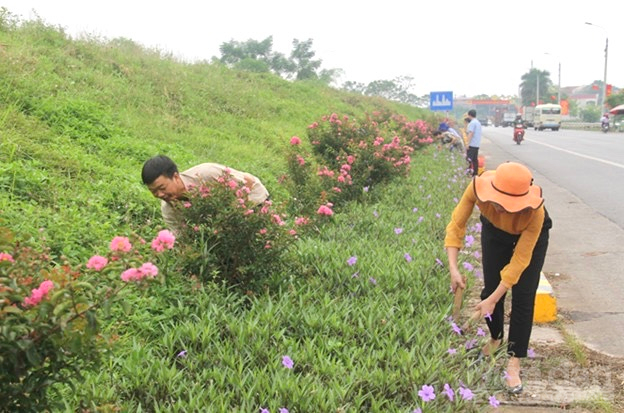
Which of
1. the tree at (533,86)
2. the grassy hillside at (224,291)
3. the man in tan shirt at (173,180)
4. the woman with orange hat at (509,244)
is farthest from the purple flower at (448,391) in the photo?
the tree at (533,86)

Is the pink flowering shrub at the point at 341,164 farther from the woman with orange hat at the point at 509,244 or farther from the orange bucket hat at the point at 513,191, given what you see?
the orange bucket hat at the point at 513,191

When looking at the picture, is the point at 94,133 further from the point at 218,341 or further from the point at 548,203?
the point at 548,203

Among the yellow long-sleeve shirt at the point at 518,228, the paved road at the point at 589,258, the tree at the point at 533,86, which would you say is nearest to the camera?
the yellow long-sleeve shirt at the point at 518,228

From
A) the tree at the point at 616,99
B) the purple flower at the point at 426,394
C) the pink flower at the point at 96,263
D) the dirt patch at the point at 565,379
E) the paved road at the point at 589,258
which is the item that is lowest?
the paved road at the point at 589,258

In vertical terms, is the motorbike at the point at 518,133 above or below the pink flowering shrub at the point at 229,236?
below

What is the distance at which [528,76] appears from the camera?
9075 cm

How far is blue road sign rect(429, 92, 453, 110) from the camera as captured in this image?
77.2ft

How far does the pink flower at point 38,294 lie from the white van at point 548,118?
48327mm

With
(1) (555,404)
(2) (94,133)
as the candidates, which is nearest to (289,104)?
(2) (94,133)

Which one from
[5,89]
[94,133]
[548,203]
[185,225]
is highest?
[5,89]

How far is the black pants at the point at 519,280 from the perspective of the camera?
3.22m

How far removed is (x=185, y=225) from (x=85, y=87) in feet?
18.9

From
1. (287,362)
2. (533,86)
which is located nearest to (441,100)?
(287,362)

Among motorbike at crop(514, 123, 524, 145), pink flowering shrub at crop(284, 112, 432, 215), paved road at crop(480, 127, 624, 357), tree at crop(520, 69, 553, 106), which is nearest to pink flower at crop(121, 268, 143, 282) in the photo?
paved road at crop(480, 127, 624, 357)
